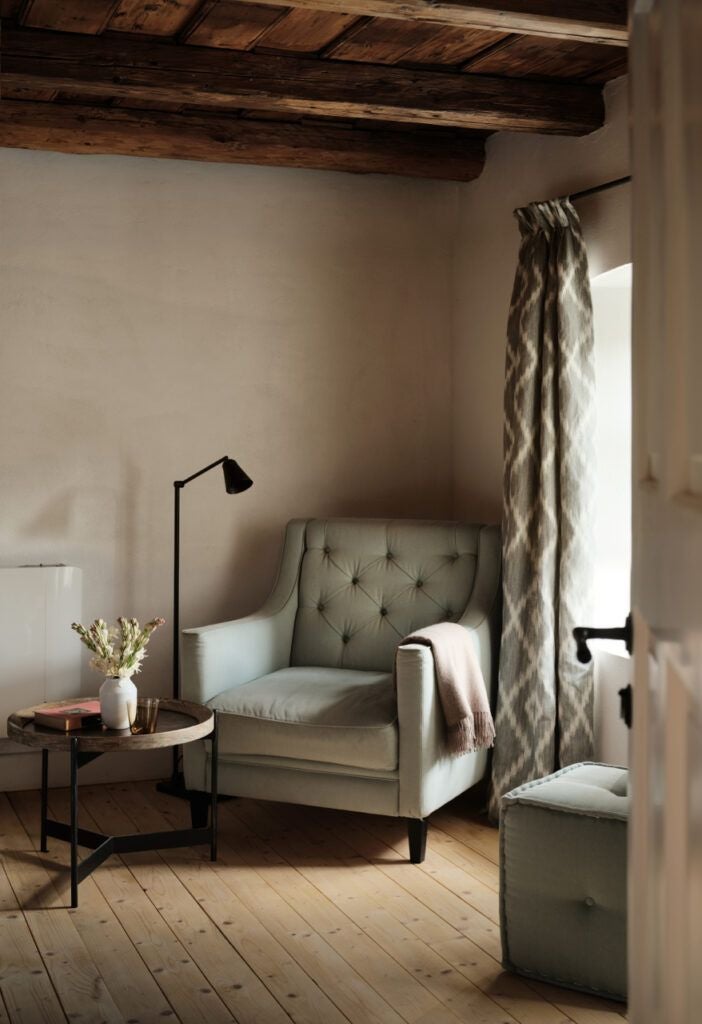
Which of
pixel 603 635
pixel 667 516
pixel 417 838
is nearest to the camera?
pixel 667 516

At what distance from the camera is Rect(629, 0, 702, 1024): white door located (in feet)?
2.46

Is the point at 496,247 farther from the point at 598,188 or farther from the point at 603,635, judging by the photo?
the point at 603,635

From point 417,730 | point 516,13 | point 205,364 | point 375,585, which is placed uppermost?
point 516,13

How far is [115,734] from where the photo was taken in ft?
10.2

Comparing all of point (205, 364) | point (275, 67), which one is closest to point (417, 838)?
point (205, 364)

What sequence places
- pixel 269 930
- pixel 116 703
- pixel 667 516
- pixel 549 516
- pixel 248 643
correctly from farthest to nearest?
pixel 248 643 → pixel 549 516 → pixel 116 703 → pixel 269 930 → pixel 667 516

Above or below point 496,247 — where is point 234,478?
below

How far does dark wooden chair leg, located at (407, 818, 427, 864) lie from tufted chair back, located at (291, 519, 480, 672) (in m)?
0.70

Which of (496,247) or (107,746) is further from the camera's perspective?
(496,247)

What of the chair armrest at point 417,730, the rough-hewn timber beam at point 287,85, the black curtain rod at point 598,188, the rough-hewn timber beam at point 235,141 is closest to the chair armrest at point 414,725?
the chair armrest at point 417,730

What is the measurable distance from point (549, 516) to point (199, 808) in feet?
4.80

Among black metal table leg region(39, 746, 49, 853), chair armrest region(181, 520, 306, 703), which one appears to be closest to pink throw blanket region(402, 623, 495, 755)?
chair armrest region(181, 520, 306, 703)

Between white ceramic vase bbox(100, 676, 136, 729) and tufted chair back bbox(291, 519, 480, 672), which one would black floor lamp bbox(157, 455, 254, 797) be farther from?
white ceramic vase bbox(100, 676, 136, 729)

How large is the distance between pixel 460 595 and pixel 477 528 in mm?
245
